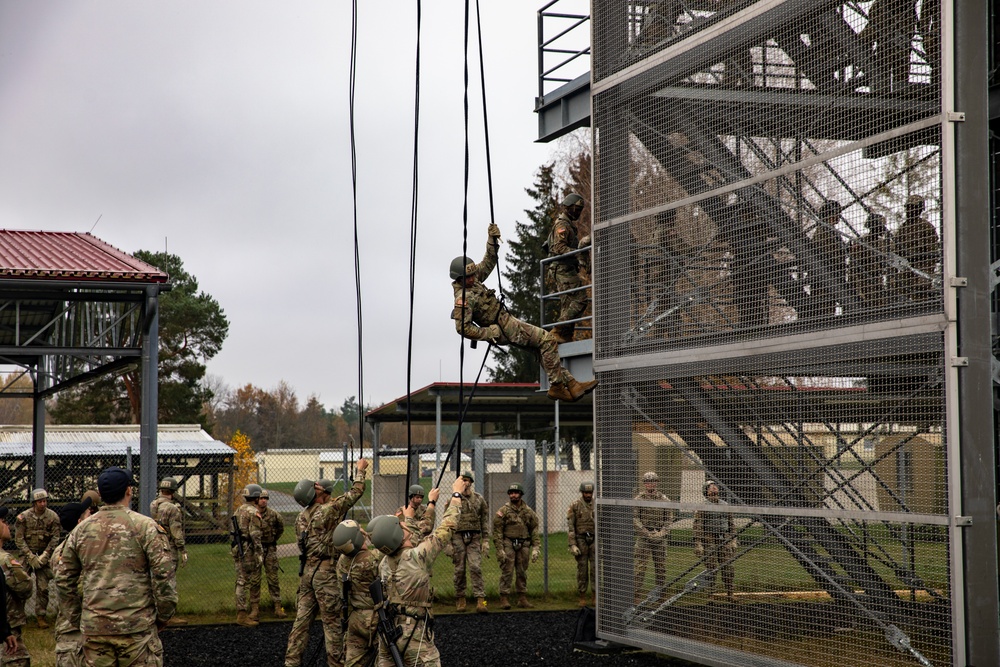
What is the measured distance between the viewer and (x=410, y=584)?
796 centimetres

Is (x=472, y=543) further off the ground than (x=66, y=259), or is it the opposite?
(x=66, y=259)

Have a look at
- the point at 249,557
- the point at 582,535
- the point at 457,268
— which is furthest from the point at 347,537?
the point at 582,535

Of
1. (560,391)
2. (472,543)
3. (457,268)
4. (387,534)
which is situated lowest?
(472,543)

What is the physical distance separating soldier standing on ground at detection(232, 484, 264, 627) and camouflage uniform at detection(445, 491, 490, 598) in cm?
324

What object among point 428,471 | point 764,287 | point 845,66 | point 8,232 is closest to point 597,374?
point 764,287

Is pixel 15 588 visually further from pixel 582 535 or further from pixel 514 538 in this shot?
pixel 582 535

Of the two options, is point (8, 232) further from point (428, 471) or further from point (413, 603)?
point (428, 471)

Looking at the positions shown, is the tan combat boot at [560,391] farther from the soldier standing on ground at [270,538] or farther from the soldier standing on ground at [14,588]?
the soldier standing on ground at [270,538]

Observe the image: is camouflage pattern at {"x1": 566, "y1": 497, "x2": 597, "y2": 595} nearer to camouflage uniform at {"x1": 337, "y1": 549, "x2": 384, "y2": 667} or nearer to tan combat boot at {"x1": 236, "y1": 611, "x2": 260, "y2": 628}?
tan combat boot at {"x1": 236, "y1": 611, "x2": 260, "y2": 628}

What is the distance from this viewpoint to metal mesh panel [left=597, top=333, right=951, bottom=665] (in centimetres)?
855

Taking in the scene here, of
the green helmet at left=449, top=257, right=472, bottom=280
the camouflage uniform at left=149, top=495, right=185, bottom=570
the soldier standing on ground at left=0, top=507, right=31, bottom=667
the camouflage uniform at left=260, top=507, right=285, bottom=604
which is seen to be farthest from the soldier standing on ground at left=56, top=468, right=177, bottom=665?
the camouflage uniform at left=260, top=507, right=285, bottom=604

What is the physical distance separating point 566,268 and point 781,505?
5228 mm

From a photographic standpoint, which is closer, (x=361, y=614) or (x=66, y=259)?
(x=361, y=614)

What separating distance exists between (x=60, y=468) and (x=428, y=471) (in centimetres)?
1794
